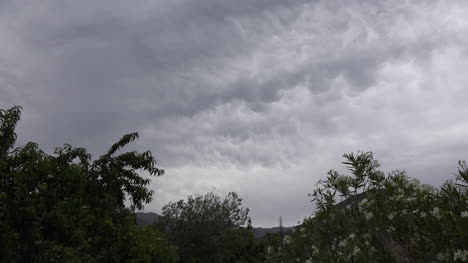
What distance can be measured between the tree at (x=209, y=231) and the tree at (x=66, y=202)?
9.37 meters

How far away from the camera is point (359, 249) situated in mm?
4301

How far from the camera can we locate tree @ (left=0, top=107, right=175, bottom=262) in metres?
12.2

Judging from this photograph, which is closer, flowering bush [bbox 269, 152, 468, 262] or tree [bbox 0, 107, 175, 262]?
flowering bush [bbox 269, 152, 468, 262]

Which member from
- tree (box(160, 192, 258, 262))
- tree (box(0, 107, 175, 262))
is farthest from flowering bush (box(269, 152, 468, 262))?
tree (box(160, 192, 258, 262))

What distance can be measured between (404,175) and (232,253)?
999 inches

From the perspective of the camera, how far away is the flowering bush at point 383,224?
12.5 feet

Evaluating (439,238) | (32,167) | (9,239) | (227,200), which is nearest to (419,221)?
(439,238)

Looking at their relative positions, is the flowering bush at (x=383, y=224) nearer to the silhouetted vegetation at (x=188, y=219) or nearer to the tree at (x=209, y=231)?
the silhouetted vegetation at (x=188, y=219)

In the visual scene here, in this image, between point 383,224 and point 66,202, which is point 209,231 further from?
point 383,224

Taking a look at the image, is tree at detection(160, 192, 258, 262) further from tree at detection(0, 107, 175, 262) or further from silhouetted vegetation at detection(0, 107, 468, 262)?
tree at detection(0, 107, 175, 262)

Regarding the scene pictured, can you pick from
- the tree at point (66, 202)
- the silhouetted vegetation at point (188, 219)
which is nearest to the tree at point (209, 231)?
the silhouetted vegetation at point (188, 219)

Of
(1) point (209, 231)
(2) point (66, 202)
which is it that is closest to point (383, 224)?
(2) point (66, 202)

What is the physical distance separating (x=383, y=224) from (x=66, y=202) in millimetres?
11898

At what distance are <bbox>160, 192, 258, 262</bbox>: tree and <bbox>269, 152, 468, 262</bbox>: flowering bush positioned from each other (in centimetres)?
2256
